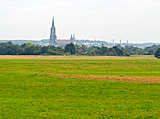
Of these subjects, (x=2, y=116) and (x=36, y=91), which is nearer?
(x=2, y=116)

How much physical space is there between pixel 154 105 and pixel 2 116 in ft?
35.1

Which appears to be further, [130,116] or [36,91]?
[36,91]

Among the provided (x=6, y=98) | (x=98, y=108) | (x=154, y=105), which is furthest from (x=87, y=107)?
(x=6, y=98)

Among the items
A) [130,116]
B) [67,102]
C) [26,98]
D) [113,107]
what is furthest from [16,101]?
[130,116]

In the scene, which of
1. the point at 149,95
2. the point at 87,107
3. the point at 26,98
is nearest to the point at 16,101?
the point at 26,98

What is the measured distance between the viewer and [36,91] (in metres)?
27.6

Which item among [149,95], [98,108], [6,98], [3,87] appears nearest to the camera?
[98,108]

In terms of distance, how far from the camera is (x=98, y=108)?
66.6 feet

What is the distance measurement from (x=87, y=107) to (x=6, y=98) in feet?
23.5

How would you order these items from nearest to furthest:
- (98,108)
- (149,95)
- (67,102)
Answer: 1. (98,108)
2. (67,102)
3. (149,95)

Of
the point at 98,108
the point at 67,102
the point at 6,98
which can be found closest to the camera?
the point at 98,108

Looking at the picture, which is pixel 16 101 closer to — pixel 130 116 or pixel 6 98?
pixel 6 98

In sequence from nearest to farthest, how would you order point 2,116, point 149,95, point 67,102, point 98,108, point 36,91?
point 2,116 < point 98,108 < point 67,102 < point 149,95 < point 36,91

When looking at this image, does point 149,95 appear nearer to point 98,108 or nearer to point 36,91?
point 98,108
